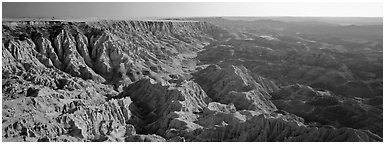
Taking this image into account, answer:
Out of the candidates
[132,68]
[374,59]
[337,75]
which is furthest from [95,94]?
[374,59]

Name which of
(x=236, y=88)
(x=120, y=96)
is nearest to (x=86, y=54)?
(x=120, y=96)

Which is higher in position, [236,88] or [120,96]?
[236,88]

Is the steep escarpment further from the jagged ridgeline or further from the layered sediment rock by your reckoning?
the layered sediment rock

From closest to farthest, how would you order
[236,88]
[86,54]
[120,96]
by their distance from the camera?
1. [120,96]
2. [236,88]
3. [86,54]

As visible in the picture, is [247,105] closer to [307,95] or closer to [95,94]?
[307,95]

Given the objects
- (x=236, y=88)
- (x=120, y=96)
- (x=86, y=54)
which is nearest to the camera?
(x=120, y=96)

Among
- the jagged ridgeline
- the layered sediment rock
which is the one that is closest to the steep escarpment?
the jagged ridgeline

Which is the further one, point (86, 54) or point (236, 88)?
point (86, 54)

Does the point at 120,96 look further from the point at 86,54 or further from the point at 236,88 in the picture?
the point at 86,54

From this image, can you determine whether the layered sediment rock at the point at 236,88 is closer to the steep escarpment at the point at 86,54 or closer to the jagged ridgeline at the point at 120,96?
the jagged ridgeline at the point at 120,96
